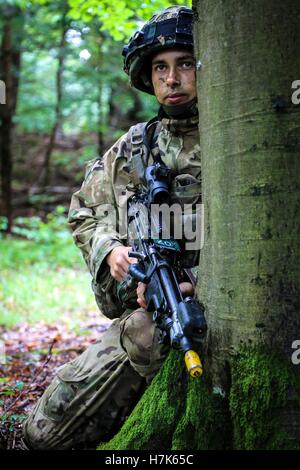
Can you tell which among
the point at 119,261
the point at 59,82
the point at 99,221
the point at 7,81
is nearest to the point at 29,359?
the point at 99,221

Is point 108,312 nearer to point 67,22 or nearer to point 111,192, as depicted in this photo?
point 111,192

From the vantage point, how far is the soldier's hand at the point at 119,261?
3.11 metres

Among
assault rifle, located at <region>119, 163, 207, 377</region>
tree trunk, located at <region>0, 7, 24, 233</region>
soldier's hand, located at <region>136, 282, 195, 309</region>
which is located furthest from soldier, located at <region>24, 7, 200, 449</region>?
tree trunk, located at <region>0, 7, 24, 233</region>

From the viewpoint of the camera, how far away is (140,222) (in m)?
3.19

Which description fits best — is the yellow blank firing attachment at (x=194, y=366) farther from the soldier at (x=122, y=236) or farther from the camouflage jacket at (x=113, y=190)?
the camouflage jacket at (x=113, y=190)

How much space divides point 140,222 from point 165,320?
2.72ft

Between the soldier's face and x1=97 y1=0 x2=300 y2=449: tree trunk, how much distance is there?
651 millimetres

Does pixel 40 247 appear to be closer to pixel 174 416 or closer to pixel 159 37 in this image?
pixel 159 37

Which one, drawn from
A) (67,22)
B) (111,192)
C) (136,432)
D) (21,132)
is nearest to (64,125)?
(21,132)

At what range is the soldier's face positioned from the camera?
319 cm

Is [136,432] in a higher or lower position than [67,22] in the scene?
lower

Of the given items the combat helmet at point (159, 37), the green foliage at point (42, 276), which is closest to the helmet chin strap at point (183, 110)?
the combat helmet at point (159, 37)

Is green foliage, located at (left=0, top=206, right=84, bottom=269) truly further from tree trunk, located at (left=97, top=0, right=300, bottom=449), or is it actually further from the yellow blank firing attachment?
the yellow blank firing attachment
